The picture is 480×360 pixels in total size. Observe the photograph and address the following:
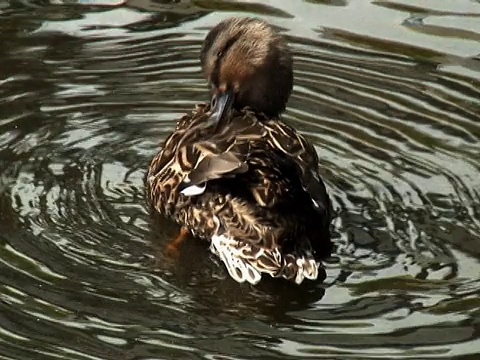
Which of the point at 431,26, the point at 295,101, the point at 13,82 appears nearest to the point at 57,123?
the point at 13,82

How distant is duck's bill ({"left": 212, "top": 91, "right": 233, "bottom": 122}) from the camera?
24.7ft

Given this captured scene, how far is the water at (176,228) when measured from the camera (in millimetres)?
6309

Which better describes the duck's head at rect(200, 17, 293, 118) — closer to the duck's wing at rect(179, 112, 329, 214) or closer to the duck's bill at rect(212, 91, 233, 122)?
the duck's bill at rect(212, 91, 233, 122)

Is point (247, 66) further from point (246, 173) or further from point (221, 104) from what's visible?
point (246, 173)

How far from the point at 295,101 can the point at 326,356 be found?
3022 millimetres

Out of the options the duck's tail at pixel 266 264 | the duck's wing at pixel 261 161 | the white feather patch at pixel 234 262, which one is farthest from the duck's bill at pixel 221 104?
the duck's tail at pixel 266 264

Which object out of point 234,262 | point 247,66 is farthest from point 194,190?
point 247,66

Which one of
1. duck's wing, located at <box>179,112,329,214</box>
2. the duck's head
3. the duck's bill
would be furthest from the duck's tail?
the duck's head

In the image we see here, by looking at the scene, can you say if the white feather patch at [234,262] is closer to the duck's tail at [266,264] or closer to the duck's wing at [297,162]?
the duck's tail at [266,264]

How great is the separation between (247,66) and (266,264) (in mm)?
1443

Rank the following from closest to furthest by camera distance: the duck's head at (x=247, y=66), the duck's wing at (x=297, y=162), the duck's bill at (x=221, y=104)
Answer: the duck's wing at (x=297, y=162) < the duck's bill at (x=221, y=104) < the duck's head at (x=247, y=66)

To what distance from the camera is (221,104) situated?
25.1 ft

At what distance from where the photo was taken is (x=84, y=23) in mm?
9953

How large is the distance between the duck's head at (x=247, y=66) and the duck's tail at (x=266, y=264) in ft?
3.69
